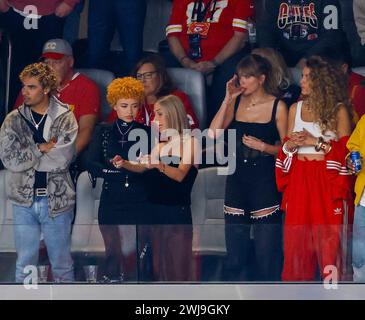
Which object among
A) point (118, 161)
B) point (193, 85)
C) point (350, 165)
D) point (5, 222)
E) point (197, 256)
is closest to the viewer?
point (197, 256)

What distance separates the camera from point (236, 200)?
7.89m

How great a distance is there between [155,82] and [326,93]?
39.4 inches

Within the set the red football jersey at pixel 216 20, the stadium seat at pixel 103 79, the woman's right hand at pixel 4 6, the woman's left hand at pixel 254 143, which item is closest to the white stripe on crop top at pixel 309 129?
the woman's left hand at pixel 254 143

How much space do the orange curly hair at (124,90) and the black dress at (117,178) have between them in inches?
6.1

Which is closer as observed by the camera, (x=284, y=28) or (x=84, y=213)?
(x=84, y=213)

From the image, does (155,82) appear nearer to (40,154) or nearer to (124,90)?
(124,90)

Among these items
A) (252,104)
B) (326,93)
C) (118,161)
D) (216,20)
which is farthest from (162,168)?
(216,20)

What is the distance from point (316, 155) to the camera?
25.7 feet

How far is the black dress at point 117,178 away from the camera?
7.83m

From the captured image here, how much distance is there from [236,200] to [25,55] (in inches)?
65.8

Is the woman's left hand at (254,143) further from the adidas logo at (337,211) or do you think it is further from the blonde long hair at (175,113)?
the adidas logo at (337,211)

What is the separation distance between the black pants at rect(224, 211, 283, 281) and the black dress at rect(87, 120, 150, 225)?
65cm
